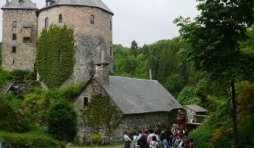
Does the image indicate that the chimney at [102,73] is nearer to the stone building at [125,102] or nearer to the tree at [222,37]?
the stone building at [125,102]

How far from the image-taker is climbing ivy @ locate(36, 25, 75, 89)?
47894 millimetres

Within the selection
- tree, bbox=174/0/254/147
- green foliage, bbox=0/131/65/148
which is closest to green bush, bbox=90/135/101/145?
green foliage, bbox=0/131/65/148

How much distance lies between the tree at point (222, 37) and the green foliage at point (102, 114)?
18633 millimetres

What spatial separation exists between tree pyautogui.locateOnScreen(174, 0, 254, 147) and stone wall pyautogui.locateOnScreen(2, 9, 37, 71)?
5212cm

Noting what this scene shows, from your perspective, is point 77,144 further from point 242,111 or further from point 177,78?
point 177,78

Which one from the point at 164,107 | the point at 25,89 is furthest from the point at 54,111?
the point at 25,89

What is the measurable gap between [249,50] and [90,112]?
1862 centimetres

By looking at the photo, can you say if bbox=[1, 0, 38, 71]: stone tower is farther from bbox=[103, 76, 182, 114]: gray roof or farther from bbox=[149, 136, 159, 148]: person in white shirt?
bbox=[149, 136, 159, 148]: person in white shirt

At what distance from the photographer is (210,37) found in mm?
15398

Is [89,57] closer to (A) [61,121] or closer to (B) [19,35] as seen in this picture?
(B) [19,35]

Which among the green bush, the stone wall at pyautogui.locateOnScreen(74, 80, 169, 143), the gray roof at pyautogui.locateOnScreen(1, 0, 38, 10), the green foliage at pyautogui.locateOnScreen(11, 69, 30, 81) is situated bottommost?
the green bush

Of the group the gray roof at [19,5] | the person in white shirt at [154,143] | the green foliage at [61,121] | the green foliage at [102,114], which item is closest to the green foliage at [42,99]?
the green foliage at [102,114]

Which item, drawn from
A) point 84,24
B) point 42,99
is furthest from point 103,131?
point 84,24

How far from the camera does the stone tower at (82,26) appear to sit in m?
48.0
